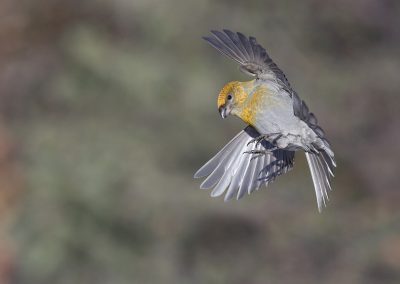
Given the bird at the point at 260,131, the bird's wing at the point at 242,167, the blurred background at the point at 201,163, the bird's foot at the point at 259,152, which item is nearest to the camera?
the bird at the point at 260,131

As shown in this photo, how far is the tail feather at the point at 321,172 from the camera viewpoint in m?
3.32

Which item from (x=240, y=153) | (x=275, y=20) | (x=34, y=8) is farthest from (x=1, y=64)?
(x=240, y=153)

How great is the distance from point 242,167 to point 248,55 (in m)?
0.47

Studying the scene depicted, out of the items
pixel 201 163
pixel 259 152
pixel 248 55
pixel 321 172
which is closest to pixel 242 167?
pixel 259 152

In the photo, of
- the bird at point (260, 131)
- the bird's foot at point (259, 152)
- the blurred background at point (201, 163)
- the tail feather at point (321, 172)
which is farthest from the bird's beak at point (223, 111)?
the blurred background at point (201, 163)

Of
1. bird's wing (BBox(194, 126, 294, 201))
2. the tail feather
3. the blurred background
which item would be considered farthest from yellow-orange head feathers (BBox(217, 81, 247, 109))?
the blurred background

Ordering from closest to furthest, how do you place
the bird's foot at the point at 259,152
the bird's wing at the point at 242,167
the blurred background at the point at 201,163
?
the bird's foot at the point at 259,152
the bird's wing at the point at 242,167
the blurred background at the point at 201,163

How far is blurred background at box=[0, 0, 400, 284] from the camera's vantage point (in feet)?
30.1

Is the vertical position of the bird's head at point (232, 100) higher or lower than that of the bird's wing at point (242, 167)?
higher

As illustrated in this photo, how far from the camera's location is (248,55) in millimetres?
3404

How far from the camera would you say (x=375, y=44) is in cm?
995

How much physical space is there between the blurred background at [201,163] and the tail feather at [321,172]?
5.60 meters

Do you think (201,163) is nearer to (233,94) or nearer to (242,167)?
(242,167)

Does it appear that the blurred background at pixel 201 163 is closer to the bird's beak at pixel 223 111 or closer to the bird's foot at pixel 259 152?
the bird's foot at pixel 259 152
